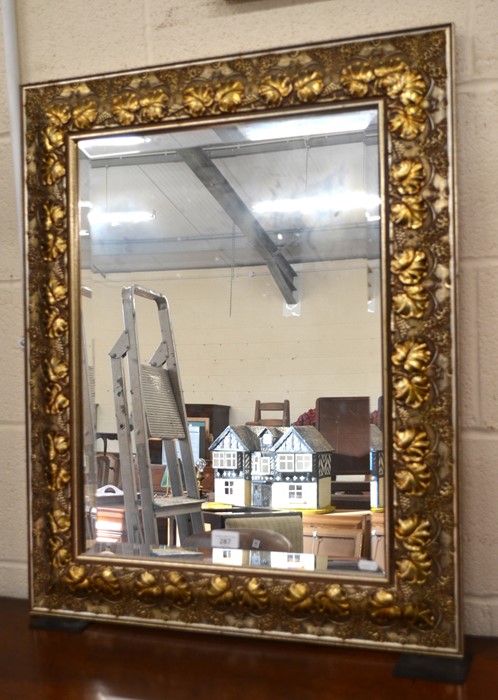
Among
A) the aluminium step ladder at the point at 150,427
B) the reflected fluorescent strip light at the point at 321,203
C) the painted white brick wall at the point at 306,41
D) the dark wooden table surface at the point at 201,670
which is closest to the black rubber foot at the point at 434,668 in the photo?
the dark wooden table surface at the point at 201,670

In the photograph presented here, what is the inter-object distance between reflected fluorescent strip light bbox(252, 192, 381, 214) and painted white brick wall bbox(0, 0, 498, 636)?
145 millimetres

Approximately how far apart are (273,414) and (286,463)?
0.07m

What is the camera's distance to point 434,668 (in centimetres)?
109

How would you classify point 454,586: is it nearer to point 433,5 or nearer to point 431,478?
point 431,478

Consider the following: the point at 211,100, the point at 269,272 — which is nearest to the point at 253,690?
the point at 269,272

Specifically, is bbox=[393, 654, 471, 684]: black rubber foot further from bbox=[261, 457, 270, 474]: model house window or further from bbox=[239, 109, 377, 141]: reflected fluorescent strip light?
bbox=[239, 109, 377, 141]: reflected fluorescent strip light

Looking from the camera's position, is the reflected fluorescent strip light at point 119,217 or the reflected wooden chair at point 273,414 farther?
the reflected fluorescent strip light at point 119,217

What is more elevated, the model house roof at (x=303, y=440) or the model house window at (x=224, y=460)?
the model house roof at (x=303, y=440)

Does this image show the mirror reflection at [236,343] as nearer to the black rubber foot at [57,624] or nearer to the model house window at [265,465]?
the model house window at [265,465]

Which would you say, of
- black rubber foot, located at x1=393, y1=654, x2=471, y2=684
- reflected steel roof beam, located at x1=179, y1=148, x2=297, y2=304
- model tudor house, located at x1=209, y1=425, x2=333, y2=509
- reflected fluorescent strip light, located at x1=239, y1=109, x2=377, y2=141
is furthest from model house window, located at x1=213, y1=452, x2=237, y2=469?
reflected fluorescent strip light, located at x1=239, y1=109, x2=377, y2=141

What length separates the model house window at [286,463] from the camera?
1.18m

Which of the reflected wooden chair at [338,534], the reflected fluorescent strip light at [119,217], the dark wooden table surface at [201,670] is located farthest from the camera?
the reflected fluorescent strip light at [119,217]

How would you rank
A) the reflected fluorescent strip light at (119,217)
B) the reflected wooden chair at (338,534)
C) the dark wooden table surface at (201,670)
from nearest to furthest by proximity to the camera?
the dark wooden table surface at (201,670) → the reflected wooden chair at (338,534) → the reflected fluorescent strip light at (119,217)

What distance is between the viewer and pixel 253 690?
106 cm
